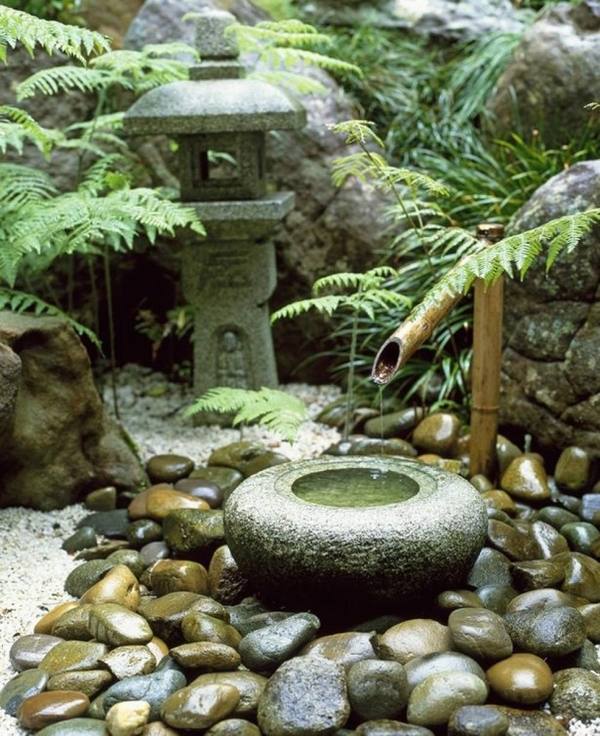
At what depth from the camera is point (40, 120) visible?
645cm

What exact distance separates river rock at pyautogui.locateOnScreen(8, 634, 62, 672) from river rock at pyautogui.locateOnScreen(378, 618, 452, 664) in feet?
3.91

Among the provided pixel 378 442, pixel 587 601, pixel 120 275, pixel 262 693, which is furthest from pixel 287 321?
pixel 262 693

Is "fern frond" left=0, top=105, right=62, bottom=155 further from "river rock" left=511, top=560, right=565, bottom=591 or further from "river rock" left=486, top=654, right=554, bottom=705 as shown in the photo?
"river rock" left=486, top=654, right=554, bottom=705

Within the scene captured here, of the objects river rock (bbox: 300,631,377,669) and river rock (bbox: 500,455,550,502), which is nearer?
river rock (bbox: 300,631,377,669)

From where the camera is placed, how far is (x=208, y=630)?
3.32 m

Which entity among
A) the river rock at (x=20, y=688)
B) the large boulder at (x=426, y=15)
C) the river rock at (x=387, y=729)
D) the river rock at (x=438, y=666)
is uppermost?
the large boulder at (x=426, y=15)

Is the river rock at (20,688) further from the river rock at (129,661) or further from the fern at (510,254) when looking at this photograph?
the fern at (510,254)

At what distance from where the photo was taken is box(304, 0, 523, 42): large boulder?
818cm

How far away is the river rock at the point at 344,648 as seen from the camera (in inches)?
124

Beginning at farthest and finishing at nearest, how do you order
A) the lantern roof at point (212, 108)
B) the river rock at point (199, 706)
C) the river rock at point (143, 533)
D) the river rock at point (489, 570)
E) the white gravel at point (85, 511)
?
the lantern roof at point (212, 108)
the river rock at point (143, 533)
the white gravel at point (85, 511)
the river rock at point (489, 570)
the river rock at point (199, 706)

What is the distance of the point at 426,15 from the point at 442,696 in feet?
22.0

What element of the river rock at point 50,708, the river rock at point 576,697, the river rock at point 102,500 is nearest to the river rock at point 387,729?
the river rock at point 576,697

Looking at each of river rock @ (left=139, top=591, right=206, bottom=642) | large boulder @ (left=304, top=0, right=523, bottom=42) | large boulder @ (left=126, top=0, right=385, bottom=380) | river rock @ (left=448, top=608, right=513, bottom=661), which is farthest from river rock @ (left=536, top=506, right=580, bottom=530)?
large boulder @ (left=304, top=0, right=523, bottom=42)

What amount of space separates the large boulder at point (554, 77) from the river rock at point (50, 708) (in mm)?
4888
